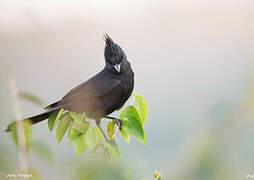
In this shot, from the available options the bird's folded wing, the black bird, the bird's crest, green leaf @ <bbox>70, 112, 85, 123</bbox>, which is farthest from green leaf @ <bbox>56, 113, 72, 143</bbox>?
the bird's crest

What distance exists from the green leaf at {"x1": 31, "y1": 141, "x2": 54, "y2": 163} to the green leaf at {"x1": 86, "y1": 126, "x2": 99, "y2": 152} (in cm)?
64

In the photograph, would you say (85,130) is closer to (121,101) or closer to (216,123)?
(216,123)

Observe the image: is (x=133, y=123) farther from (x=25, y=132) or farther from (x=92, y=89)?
(x=92, y=89)

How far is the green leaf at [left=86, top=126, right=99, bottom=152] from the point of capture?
1262 millimetres

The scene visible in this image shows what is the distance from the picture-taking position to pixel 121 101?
2.71 meters

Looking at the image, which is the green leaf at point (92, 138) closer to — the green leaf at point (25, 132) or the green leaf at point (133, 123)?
the green leaf at point (133, 123)

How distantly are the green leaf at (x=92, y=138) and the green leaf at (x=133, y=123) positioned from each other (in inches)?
6.0

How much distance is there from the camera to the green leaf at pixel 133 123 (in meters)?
1.41

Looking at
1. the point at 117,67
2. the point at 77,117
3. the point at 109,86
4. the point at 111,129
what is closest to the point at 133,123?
the point at 77,117

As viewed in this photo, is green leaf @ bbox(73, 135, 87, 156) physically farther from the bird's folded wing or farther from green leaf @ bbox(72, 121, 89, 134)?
the bird's folded wing

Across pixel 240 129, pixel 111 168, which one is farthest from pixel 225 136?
pixel 111 168

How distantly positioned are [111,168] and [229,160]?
0.93ft

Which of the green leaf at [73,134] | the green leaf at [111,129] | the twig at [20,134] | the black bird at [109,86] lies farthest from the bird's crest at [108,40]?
the twig at [20,134]

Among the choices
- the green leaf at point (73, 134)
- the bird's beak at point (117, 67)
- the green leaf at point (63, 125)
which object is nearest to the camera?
the green leaf at point (73, 134)
